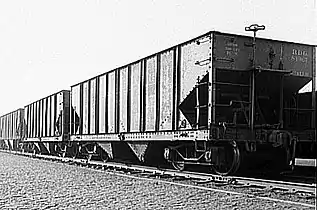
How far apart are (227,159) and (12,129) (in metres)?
30.0

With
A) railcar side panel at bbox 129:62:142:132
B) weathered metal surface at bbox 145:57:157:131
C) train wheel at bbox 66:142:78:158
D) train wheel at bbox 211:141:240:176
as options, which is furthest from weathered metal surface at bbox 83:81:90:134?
train wheel at bbox 211:141:240:176

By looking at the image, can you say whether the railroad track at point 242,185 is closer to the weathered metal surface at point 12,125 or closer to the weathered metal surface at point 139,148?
the weathered metal surface at point 139,148

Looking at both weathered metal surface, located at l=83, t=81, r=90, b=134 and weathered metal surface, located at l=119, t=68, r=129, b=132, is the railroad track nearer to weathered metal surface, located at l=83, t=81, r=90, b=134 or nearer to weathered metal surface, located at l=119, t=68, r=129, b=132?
weathered metal surface, located at l=119, t=68, r=129, b=132

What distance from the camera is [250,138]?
1068cm

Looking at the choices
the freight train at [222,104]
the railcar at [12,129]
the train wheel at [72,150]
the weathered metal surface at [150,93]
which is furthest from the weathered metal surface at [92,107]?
the railcar at [12,129]

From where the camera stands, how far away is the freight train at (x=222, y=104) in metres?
10.8

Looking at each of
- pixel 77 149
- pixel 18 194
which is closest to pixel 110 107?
pixel 77 149

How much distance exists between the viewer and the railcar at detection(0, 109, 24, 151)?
115ft

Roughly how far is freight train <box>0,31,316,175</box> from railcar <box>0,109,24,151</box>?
21.6 meters

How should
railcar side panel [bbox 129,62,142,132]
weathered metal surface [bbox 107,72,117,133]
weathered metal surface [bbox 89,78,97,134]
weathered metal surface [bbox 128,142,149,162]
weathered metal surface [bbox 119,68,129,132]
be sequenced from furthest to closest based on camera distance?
→ weathered metal surface [bbox 89,78,97,134], weathered metal surface [bbox 107,72,117,133], weathered metal surface [bbox 119,68,129,132], railcar side panel [bbox 129,62,142,132], weathered metal surface [bbox 128,142,149,162]

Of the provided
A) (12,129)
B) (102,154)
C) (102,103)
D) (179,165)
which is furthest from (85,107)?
(12,129)

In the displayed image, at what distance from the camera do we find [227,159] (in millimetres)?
11336

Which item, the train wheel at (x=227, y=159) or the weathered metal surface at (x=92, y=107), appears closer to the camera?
the train wheel at (x=227, y=159)

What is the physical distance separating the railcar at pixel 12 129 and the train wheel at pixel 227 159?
82.3 ft
